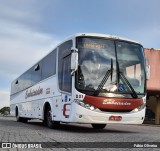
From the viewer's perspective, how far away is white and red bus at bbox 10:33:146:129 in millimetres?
12281

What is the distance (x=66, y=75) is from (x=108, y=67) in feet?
5.40

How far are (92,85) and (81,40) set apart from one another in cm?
163

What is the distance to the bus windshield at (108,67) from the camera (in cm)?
1247

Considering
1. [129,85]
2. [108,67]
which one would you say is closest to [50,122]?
[108,67]

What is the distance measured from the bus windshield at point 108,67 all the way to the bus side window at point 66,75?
66cm

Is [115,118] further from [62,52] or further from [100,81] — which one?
[62,52]

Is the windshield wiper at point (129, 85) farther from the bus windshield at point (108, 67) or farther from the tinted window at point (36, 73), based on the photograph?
the tinted window at point (36, 73)

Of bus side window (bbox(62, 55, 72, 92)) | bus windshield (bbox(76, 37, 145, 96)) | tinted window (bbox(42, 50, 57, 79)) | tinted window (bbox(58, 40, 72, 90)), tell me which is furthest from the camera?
tinted window (bbox(42, 50, 57, 79))

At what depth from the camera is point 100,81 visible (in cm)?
1250

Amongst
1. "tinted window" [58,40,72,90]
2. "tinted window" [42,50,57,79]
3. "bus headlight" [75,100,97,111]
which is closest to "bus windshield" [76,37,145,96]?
"bus headlight" [75,100,97,111]

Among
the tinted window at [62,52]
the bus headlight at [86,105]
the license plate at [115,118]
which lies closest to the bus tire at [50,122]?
the tinted window at [62,52]

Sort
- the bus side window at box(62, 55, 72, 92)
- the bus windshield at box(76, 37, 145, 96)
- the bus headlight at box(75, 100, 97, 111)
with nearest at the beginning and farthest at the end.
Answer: the bus headlight at box(75, 100, 97, 111), the bus windshield at box(76, 37, 145, 96), the bus side window at box(62, 55, 72, 92)

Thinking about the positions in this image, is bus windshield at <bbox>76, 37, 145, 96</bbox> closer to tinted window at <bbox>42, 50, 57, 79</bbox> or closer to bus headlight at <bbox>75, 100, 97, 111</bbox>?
bus headlight at <bbox>75, 100, 97, 111</bbox>

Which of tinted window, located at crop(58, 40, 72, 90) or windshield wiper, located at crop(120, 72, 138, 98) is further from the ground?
tinted window, located at crop(58, 40, 72, 90)
